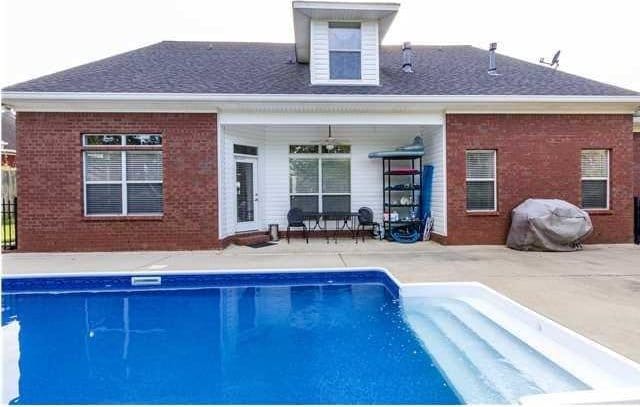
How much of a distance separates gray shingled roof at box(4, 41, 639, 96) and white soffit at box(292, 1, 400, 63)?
1157 mm

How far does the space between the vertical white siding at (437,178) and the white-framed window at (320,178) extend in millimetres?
2108

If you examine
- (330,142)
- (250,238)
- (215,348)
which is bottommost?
(215,348)

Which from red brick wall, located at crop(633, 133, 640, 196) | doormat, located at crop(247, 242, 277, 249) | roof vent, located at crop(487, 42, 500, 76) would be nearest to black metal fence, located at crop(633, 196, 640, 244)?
red brick wall, located at crop(633, 133, 640, 196)

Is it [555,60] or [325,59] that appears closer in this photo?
[325,59]

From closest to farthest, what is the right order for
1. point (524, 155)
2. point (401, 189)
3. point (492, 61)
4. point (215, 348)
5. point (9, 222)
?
point (215, 348), point (9, 222), point (524, 155), point (401, 189), point (492, 61)

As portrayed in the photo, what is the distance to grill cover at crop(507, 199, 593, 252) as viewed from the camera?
26.9 ft

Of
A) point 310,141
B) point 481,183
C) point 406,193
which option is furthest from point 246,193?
point 481,183

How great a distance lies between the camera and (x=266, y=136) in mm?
10539

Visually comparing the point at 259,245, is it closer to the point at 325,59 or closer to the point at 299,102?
the point at 299,102

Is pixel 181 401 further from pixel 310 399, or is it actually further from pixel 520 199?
pixel 520 199

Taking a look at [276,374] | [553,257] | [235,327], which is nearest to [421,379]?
[276,374]

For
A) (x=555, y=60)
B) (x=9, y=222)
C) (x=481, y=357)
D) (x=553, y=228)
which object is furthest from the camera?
(x=555, y=60)

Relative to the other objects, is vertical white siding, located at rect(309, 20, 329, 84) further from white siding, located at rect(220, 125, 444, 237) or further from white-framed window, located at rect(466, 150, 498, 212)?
white-framed window, located at rect(466, 150, 498, 212)

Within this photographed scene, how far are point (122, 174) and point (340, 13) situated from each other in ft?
19.9
